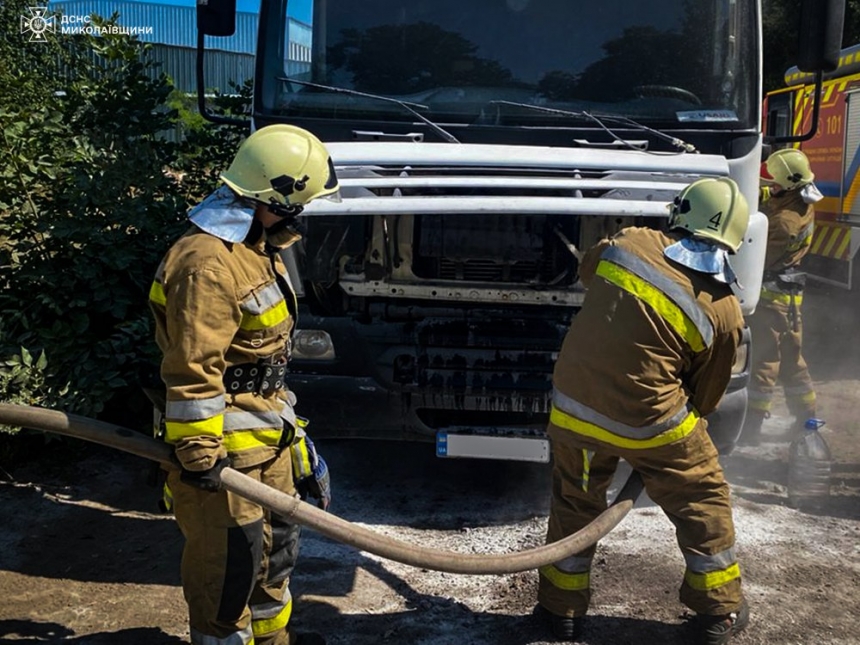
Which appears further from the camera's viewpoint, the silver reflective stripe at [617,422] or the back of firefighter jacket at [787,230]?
the back of firefighter jacket at [787,230]

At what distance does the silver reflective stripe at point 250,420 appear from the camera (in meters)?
2.79

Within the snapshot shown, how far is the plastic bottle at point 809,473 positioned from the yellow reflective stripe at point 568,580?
1830 mm

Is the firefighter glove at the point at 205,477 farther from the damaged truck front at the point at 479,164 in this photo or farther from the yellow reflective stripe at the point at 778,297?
the yellow reflective stripe at the point at 778,297

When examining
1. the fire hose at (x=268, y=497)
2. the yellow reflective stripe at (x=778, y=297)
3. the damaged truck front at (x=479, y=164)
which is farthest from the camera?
the yellow reflective stripe at (x=778, y=297)

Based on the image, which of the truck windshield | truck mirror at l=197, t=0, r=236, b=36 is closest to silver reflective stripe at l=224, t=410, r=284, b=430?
the truck windshield

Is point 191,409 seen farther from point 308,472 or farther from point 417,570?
point 417,570

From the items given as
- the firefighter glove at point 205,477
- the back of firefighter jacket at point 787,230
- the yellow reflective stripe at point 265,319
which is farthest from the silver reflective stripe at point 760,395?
the firefighter glove at point 205,477

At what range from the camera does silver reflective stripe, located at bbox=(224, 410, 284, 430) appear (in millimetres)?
2789

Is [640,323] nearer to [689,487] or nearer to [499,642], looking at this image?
[689,487]

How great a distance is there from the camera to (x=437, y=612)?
364cm

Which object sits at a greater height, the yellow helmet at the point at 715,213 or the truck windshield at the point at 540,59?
the truck windshield at the point at 540,59

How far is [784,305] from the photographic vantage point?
5.78 meters

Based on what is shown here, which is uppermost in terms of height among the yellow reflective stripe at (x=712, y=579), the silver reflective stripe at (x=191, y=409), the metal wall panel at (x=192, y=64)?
the metal wall panel at (x=192, y=64)

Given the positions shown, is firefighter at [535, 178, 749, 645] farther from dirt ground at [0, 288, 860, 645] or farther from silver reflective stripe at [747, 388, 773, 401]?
silver reflective stripe at [747, 388, 773, 401]
